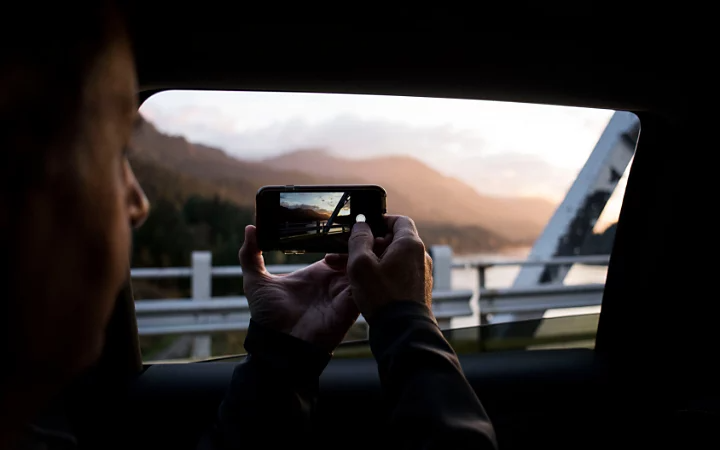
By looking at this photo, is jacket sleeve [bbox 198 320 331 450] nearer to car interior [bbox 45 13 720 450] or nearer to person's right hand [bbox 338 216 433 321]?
person's right hand [bbox 338 216 433 321]

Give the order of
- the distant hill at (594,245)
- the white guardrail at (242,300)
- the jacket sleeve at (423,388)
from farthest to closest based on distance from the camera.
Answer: the distant hill at (594,245) < the white guardrail at (242,300) < the jacket sleeve at (423,388)

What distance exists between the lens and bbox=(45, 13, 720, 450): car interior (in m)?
1.73

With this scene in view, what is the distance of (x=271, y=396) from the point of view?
1257mm

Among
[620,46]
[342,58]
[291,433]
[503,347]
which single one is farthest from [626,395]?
[342,58]

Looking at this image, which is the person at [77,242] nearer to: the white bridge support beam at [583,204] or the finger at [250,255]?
the finger at [250,255]

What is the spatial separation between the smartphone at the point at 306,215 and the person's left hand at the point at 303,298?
0.06 meters

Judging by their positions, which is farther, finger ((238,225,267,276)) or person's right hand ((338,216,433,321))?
finger ((238,225,267,276))

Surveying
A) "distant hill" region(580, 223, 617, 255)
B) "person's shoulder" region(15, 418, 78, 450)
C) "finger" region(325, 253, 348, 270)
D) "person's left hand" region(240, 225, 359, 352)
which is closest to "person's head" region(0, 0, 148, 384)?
"person's shoulder" region(15, 418, 78, 450)

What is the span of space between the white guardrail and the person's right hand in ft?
3.55

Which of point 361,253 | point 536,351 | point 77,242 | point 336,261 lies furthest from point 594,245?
point 77,242

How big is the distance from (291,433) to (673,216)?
75.4 inches

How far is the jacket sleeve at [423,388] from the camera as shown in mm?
927

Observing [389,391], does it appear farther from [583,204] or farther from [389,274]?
[583,204]

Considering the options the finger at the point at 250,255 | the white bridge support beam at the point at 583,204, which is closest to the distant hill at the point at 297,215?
the finger at the point at 250,255
